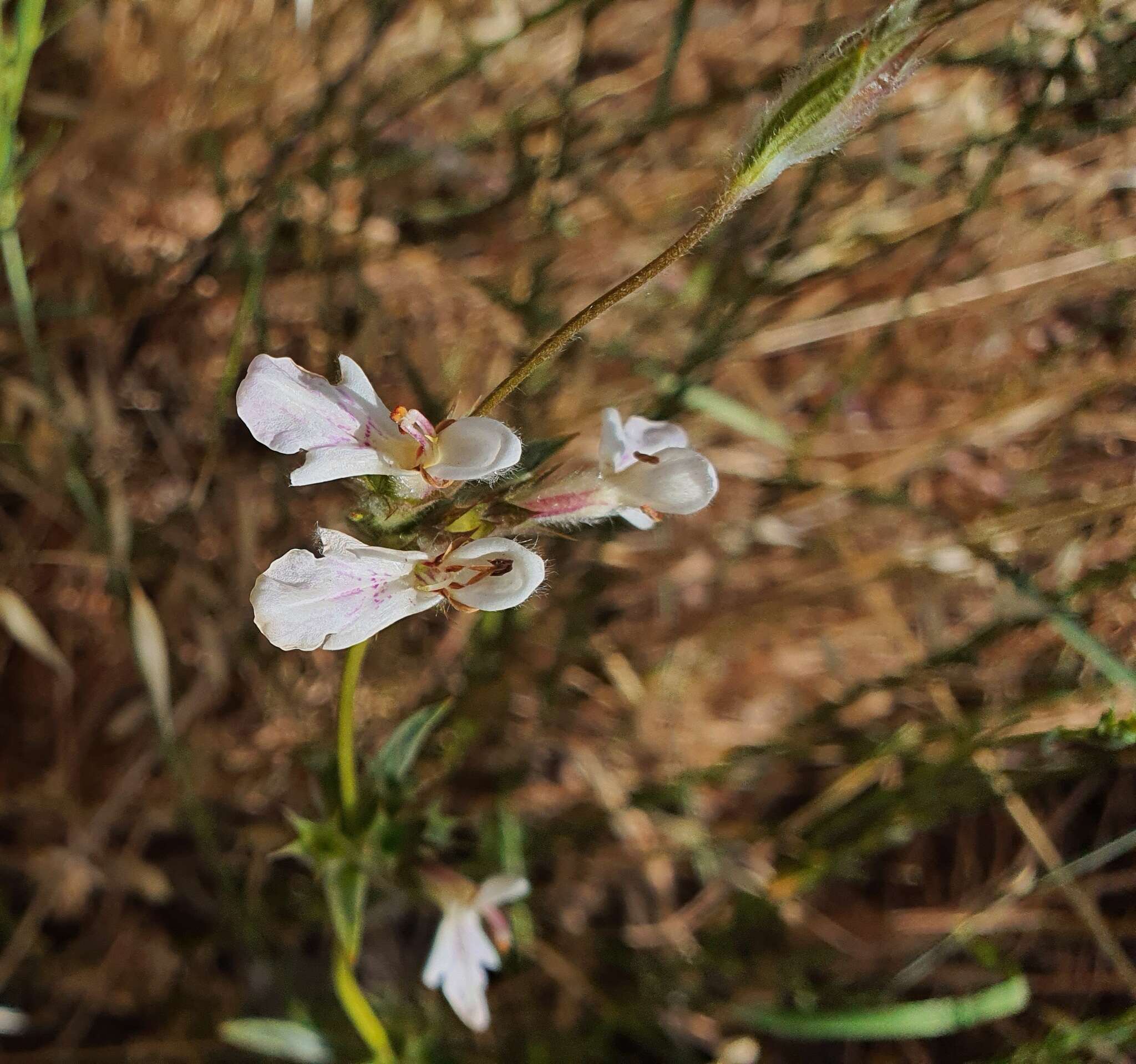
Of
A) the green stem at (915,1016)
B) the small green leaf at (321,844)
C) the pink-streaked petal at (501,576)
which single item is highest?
the pink-streaked petal at (501,576)

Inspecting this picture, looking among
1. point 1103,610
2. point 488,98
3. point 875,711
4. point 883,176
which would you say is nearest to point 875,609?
point 875,711

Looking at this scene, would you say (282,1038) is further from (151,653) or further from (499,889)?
(151,653)

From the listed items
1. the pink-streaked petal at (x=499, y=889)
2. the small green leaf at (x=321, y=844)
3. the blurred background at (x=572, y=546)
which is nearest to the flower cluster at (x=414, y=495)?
the small green leaf at (x=321, y=844)

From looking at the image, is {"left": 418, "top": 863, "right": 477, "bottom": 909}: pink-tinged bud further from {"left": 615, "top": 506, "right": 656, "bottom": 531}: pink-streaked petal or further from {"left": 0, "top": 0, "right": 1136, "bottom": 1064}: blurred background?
{"left": 615, "top": 506, "right": 656, "bottom": 531}: pink-streaked petal

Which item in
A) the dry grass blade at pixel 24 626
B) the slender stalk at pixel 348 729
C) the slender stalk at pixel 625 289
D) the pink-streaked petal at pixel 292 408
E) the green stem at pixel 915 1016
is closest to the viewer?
the slender stalk at pixel 625 289

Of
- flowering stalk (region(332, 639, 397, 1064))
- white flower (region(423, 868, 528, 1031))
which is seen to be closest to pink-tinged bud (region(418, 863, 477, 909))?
white flower (region(423, 868, 528, 1031))

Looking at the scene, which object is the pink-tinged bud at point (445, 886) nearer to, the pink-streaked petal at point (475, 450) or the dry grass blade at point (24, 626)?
the pink-streaked petal at point (475, 450)
